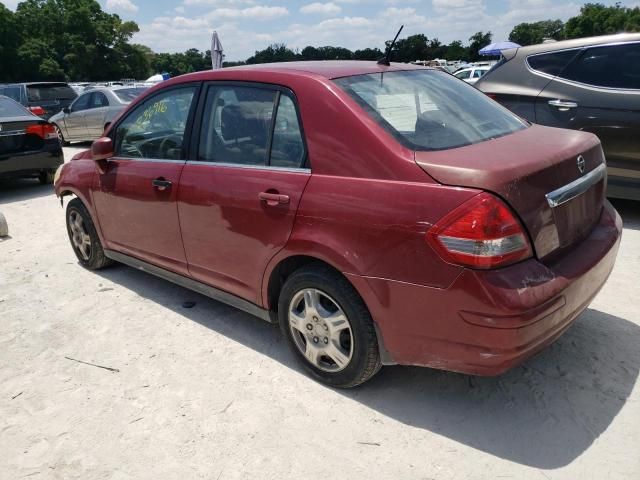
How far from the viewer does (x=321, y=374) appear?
2.93 meters

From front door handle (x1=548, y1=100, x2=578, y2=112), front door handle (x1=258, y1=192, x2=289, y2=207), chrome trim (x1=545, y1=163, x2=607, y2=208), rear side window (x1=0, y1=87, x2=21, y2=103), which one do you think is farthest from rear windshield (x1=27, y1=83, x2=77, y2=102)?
chrome trim (x1=545, y1=163, x2=607, y2=208)

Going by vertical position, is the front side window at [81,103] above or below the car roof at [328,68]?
below

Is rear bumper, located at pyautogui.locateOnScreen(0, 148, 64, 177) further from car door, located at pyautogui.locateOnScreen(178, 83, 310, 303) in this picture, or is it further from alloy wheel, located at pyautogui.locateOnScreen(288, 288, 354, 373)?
alloy wheel, located at pyautogui.locateOnScreen(288, 288, 354, 373)

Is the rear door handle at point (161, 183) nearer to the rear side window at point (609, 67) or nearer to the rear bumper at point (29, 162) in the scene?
the rear side window at point (609, 67)

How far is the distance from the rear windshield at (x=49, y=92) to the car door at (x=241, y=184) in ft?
44.1

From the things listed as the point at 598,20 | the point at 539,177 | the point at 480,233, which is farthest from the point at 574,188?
the point at 598,20

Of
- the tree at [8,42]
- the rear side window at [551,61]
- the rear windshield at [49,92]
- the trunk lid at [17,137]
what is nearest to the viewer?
the rear side window at [551,61]

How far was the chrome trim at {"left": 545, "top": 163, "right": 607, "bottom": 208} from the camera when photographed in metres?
2.40

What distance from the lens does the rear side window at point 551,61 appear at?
5.47m

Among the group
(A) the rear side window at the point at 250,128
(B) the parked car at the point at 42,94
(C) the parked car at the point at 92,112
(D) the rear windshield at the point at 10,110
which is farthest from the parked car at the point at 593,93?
(B) the parked car at the point at 42,94

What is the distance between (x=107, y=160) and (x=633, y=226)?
4874 millimetres

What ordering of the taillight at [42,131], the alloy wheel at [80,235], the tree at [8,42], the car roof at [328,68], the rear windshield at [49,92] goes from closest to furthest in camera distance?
the car roof at [328,68] → the alloy wheel at [80,235] → the taillight at [42,131] → the rear windshield at [49,92] → the tree at [8,42]

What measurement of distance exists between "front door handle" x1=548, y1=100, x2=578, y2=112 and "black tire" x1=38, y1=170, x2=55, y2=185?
25.4 ft

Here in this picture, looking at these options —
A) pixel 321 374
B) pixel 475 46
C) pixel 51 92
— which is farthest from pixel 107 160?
pixel 475 46
